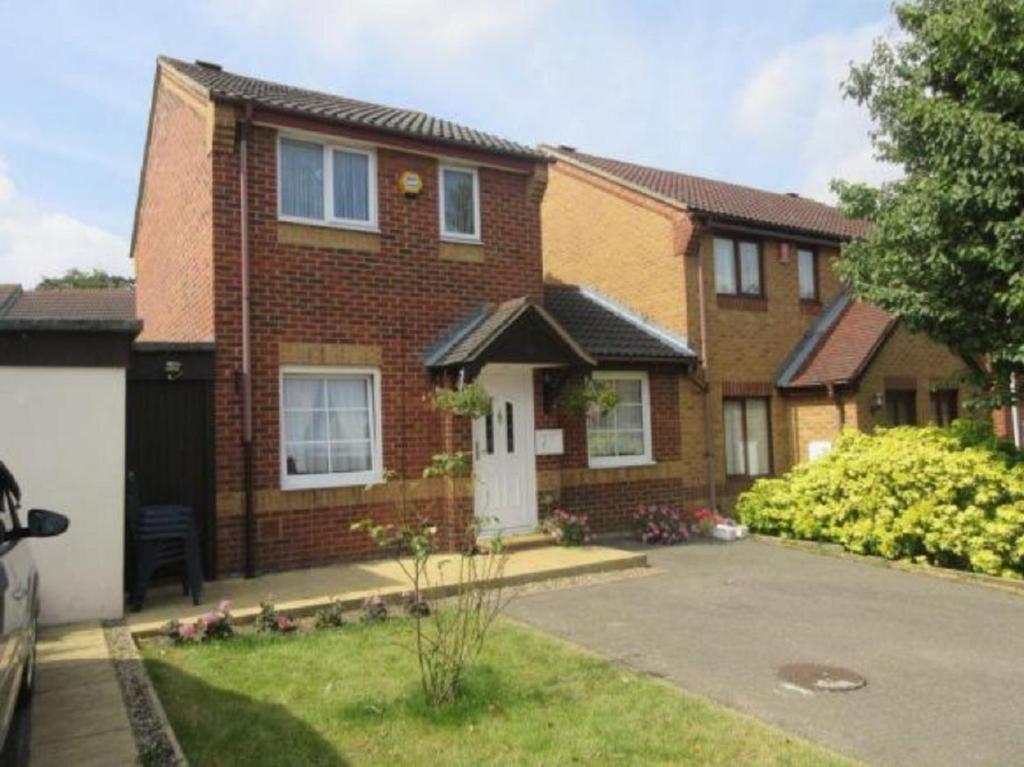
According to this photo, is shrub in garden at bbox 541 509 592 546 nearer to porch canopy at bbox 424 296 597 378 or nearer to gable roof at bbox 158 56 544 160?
porch canopy at bbox 424 296 597 378

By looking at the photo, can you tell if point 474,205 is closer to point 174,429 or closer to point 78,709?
point 174,429

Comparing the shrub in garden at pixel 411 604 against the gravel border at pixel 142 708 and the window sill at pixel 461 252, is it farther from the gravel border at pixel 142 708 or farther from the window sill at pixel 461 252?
the window sill at pixel 461 252

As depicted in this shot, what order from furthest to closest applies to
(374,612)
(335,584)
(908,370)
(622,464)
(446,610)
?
(908,370) < (622,464) < (335,584) < (446,610) < (374,612)

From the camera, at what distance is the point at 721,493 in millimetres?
14359

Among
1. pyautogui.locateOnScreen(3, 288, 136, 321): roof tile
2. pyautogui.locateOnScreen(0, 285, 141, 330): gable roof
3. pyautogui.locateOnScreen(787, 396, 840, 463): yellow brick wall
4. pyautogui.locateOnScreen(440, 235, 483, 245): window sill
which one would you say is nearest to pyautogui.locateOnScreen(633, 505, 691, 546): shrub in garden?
pyautogui.locateOnScreen(787, 396, 840, 463): yellow brick wall

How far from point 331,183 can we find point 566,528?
5683mm

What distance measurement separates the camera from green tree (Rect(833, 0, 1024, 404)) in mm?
9289

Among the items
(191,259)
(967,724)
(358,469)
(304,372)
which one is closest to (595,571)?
(358,469)

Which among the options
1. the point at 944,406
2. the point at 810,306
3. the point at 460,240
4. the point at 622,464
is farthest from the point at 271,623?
the point at 944,406

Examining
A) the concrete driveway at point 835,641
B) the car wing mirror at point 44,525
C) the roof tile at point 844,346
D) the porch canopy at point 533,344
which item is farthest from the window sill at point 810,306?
the car wing mirror at point 44,525

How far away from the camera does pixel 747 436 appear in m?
15.1

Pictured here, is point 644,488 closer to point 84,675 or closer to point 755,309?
point 755,309

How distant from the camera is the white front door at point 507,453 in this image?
11.3m

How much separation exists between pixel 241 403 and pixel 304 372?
0.93m
